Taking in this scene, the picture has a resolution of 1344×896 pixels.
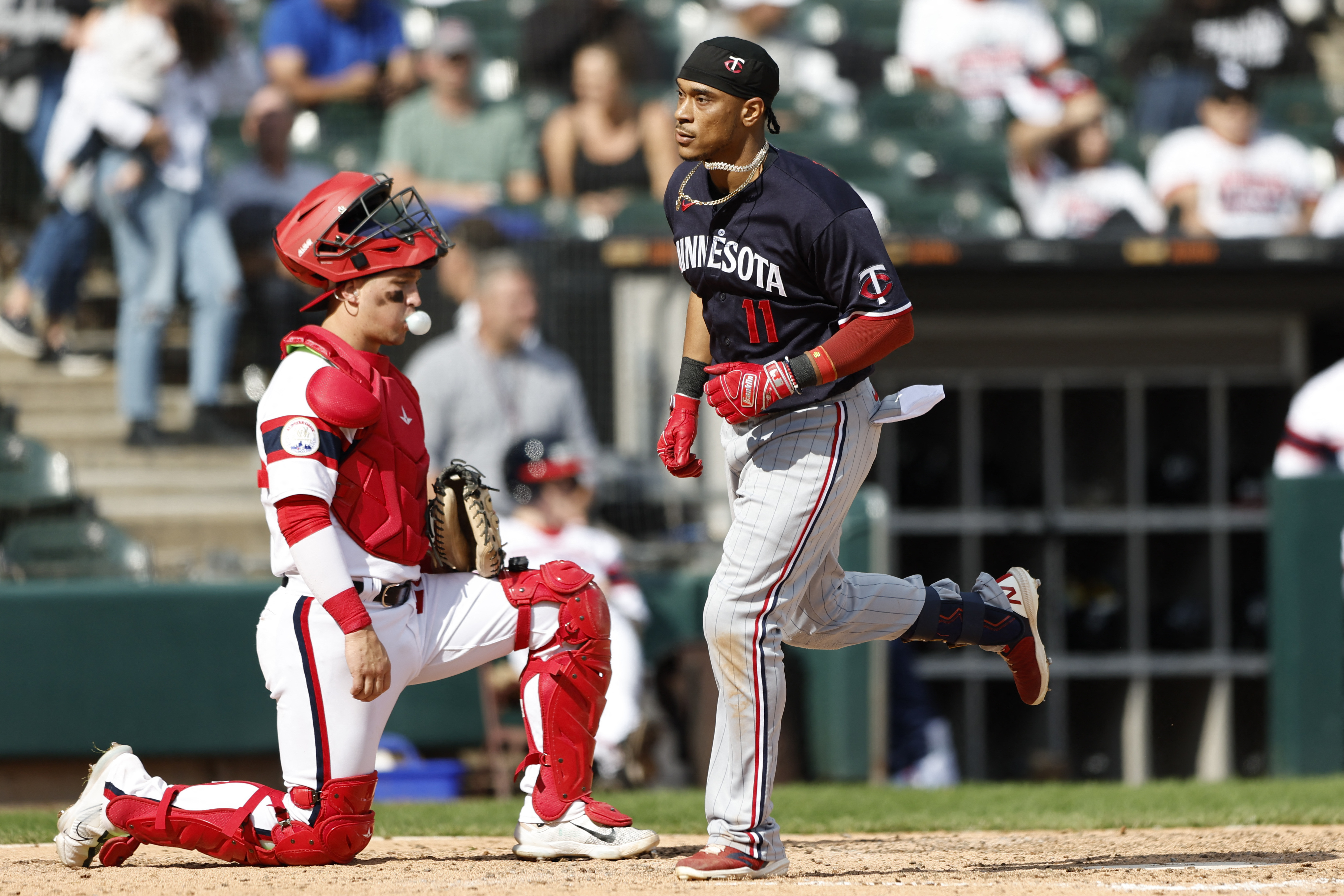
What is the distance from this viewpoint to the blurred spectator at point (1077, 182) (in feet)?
28.6

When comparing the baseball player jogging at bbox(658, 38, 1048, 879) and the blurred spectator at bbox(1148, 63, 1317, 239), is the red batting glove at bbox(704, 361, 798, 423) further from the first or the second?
the blurred spectator at bbox(1148, 63, 1317, 239)

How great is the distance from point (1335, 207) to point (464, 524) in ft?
22.0

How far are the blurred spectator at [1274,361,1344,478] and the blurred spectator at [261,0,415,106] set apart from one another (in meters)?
4.91

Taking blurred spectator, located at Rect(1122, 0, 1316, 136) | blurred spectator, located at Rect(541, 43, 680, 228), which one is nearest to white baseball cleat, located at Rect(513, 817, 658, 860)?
blurred spectator, located at Rect(541, 43, 680, 228)

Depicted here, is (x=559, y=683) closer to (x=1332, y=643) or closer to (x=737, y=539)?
(x=737, y=539)

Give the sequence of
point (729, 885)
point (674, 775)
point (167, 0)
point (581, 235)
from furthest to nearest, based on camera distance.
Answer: point (167, 0) < point (581, 235) < point (674, 775) < point (729, 885)

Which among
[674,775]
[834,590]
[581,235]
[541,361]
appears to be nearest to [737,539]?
[834,590]

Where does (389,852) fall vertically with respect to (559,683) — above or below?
below

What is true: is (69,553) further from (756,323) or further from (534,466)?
(756,323)

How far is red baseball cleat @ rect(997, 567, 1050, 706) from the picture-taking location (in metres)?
3.66

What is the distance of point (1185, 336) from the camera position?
916 cm

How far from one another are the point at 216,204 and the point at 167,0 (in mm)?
1271

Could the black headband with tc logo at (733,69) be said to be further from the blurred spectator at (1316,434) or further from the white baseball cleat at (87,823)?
the blurred spectator at (1316,434)

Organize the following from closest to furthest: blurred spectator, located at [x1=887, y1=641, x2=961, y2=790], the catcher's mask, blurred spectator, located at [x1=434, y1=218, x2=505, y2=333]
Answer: the catcher's mask < blurred spectator, located at [x1=887, y1=641, x2=961, y2=790] < blurred spectator, located at [x1=434, y1=218, x2=505, y2=333]
